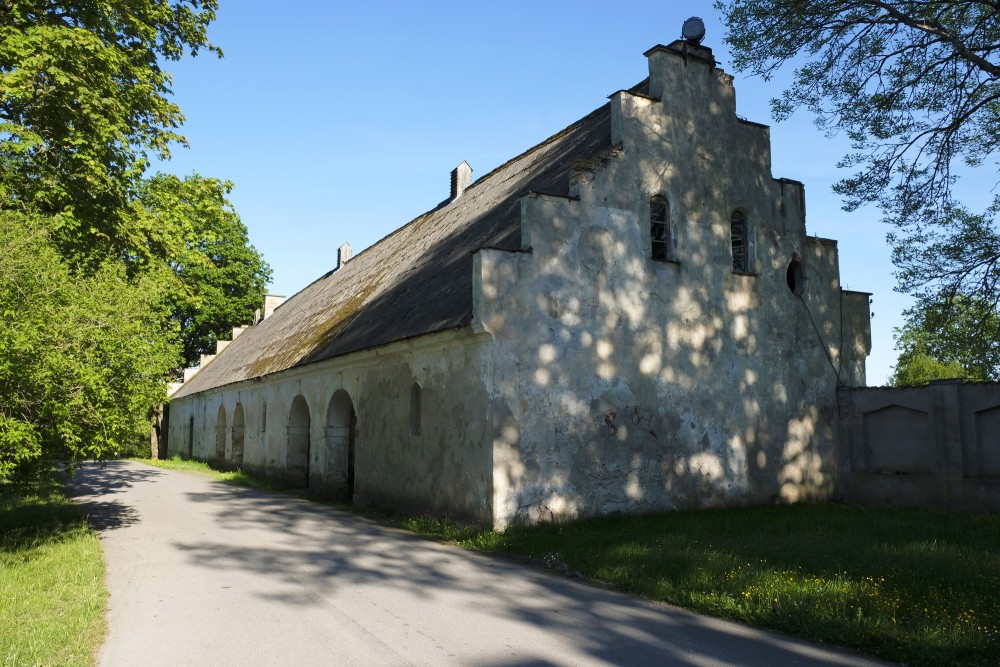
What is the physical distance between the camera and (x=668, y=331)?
44.8 ft

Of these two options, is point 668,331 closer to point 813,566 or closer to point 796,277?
point 796,277

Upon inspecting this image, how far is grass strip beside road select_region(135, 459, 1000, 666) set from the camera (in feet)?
20.6

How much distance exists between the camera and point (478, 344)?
1218 cm

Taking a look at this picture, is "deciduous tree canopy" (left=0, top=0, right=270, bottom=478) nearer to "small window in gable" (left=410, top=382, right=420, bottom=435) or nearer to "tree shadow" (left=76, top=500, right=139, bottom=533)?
"tree shadow" (left=76, top=500, right=139, bottom=533)

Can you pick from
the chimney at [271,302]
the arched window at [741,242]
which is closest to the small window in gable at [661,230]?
the arched window at [741,242]

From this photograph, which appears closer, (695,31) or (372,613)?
(372,613)

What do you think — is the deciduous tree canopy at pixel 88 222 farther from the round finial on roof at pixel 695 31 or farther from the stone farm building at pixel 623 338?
the round finial on roof at pixel 695 31

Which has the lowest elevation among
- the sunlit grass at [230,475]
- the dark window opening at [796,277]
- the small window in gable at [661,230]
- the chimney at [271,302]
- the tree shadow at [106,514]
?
the sunlit grass at [230,475]

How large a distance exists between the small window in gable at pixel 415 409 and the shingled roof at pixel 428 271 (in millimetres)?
1030

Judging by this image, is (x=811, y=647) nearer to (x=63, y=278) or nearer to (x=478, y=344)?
(x=478, y=344)

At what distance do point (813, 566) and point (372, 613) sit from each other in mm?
4836

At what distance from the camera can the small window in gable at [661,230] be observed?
1405cm

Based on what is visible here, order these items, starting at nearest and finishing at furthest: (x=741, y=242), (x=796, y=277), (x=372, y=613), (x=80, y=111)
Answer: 1. (x=372, y=613)
2. (x=80, y=111)
3. (x=741, y=242)
4. (x=796, y=277)

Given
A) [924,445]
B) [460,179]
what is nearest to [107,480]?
[460,179]
